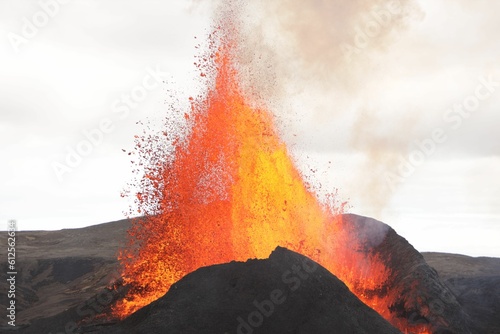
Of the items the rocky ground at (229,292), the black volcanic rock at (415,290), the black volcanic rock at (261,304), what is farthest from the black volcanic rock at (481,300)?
the black volcanic rock at (261,304)

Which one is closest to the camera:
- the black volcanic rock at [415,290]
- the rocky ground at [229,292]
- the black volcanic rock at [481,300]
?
the rocky ground at [229,292]

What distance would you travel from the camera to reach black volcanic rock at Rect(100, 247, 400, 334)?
49.6 feet

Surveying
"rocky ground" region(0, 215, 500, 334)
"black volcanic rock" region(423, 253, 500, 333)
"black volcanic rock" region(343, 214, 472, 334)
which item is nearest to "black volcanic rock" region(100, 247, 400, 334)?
"rocky ground" region(0, 215, 500, 334)

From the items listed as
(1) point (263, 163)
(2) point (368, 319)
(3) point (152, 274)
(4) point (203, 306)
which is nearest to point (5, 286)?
(3) point (152, 274)

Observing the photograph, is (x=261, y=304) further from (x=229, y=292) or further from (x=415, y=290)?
(x=415, y=290)

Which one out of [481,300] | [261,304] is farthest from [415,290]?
[261,304]

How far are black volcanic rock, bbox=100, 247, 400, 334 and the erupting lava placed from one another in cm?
436

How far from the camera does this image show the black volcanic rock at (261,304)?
15117 millimetres

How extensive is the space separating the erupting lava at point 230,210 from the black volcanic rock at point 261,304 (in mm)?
4357

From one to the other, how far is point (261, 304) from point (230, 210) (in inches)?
287

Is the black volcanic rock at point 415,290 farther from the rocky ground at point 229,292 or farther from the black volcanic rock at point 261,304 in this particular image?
the black volcanic rock at point 261,304

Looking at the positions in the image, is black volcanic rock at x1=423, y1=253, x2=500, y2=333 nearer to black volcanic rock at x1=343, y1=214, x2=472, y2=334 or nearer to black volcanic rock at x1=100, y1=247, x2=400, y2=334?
black volcanic rock at x1=343, y1=214, x2=472, y2=334

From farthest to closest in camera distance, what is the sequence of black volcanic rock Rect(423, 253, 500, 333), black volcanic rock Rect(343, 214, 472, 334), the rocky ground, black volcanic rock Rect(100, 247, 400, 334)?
black volcanic rock Rect(423, 253, 500, 333) → black volcanic rock Rect(343, 214, 472, 334) → the rocky ground → black volcanic rock Rect(100, 247, 400, 334)

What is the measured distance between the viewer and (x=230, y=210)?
22.4m
